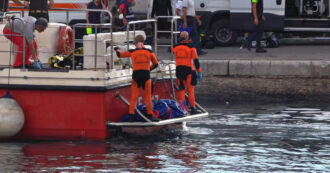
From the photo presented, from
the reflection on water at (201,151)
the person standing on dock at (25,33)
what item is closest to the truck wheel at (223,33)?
the reflection on water at (201,151)

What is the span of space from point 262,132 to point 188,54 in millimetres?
1662

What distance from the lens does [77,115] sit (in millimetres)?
11398

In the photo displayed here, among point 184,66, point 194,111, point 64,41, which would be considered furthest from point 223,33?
point 64,41

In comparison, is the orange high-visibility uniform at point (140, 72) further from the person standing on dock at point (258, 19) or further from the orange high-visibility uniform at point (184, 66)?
the person standing on dock at point (258, 19)

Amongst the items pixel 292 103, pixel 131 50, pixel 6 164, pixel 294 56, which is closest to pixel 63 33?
pixel 131 50

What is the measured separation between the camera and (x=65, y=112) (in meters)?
11.4

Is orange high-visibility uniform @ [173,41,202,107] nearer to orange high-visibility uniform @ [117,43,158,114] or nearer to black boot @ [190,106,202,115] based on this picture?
black boot @ [190,106,202,115]

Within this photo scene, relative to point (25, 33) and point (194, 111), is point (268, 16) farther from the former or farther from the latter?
point (25, 33)

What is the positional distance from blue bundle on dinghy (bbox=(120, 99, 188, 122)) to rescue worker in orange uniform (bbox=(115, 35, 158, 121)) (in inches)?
5.5

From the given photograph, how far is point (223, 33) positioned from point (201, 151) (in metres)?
11.8

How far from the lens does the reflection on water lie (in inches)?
394

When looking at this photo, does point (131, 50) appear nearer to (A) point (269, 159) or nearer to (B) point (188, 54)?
(B) point (188, 54)

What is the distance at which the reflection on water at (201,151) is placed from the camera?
1002 cm

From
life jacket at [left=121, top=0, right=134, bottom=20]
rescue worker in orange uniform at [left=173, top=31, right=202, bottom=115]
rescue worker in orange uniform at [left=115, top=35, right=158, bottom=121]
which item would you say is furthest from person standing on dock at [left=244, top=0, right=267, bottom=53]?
rescue worker in orange uniform at [left=115, top=35, right=158, bottom=121]
